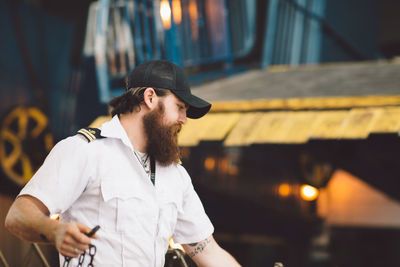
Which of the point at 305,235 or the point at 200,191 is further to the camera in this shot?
the point at 305,235

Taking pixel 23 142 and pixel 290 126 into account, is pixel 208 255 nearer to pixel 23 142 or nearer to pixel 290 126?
pixel 290 126

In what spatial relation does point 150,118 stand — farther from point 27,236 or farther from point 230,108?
point 230,108

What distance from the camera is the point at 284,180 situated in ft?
33.4

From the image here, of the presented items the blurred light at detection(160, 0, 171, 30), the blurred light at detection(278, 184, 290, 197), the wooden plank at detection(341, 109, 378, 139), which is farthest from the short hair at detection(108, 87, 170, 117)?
the blurred light at detection(278, 184, 290, 197)

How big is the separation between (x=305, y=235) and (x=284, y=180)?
1.40m

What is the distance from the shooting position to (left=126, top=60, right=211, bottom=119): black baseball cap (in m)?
2.61

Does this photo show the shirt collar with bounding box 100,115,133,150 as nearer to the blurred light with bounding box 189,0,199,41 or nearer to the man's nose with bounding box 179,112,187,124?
the man's nose with bounding box 179,112,187,124

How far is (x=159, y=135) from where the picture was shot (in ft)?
8.38

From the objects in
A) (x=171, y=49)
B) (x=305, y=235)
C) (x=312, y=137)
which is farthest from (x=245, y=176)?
(x=312, y=137)

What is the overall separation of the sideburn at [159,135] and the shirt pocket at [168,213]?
202mm

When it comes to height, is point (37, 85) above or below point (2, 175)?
above

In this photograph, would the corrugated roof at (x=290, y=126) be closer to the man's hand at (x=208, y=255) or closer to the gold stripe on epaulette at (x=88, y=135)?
the man's hand at (x=208, y=255)

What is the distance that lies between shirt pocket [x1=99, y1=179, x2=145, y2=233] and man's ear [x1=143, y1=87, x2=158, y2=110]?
411mm

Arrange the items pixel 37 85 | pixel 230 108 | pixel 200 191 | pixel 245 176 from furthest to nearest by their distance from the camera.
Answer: pixel 245 176, pixel 200 191, pixel 37 85, pixel 230 108
